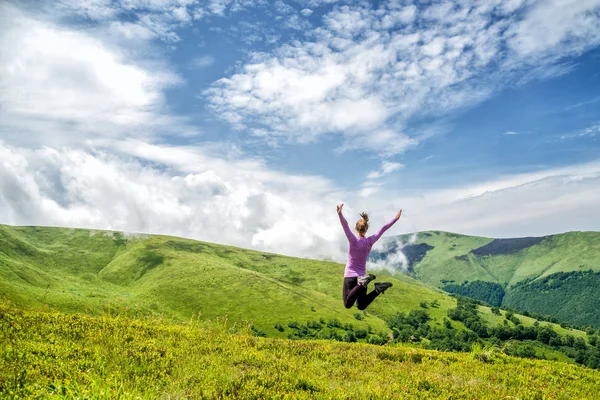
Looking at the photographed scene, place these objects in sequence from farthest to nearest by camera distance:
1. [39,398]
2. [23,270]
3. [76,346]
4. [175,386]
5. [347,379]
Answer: [23,270], [347,379], [76,346], [175,386], [39,398]

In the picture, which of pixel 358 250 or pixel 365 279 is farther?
pixel 358 250

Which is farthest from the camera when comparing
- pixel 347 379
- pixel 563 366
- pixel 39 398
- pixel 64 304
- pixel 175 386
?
pixel 64 304

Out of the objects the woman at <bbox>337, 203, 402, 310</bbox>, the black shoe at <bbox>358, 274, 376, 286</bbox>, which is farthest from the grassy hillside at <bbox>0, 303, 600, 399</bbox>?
the black shoe at <bbox>358, 274, 376, 286</bbox>

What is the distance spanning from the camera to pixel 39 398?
5.78 m

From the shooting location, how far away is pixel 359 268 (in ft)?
44.4

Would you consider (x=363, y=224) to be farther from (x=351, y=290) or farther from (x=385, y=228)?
(x=351, y=290)

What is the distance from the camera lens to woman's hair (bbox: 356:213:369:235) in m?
13.8

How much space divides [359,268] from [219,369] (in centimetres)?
653

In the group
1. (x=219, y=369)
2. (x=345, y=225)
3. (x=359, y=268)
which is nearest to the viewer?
(x=219, y=369)

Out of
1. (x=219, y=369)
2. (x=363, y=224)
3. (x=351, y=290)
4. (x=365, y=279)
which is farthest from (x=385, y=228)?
(x=219, y=369)

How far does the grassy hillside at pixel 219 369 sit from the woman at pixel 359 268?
1801 millimetres

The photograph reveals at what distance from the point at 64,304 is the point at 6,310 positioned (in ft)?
430

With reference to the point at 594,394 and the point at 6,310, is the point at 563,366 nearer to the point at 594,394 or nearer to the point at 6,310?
the point at 594,394

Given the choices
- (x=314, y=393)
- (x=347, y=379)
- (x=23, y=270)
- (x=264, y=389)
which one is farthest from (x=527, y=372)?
(x=23, y=270)
